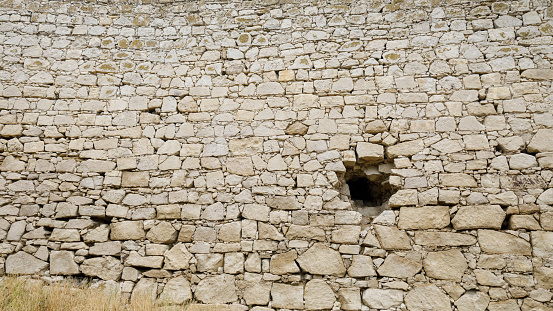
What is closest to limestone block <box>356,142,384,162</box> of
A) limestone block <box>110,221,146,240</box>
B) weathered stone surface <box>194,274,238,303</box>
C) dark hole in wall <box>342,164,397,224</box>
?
dark hole in wall <box>342,164,397,224</box>

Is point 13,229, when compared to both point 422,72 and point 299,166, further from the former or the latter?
point 422,72

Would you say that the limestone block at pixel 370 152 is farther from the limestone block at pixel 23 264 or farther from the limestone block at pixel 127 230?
the limestone block at pixel 23 264

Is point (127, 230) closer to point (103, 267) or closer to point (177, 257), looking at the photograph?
point (103, 267)

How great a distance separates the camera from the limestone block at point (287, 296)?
12.0 ft

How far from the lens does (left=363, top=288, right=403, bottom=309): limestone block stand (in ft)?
11.7

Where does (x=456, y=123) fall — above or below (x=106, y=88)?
A: below

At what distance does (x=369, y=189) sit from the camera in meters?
4.57

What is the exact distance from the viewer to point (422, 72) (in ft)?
14.3

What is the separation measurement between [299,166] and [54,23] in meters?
4.05

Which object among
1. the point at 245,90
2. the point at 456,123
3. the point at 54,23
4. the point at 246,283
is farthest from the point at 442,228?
the point at 54,23

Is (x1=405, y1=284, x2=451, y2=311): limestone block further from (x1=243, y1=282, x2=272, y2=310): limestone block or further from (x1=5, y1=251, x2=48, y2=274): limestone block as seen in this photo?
(x1=5, y1=251, x2=48, y2=274): limestone block

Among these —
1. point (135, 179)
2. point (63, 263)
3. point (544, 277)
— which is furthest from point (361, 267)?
point (63, 263)

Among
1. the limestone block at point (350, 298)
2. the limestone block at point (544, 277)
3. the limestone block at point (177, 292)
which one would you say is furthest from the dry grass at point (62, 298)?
the limestone block at point (544, 277)

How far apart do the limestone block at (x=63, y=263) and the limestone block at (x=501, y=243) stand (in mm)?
4392
